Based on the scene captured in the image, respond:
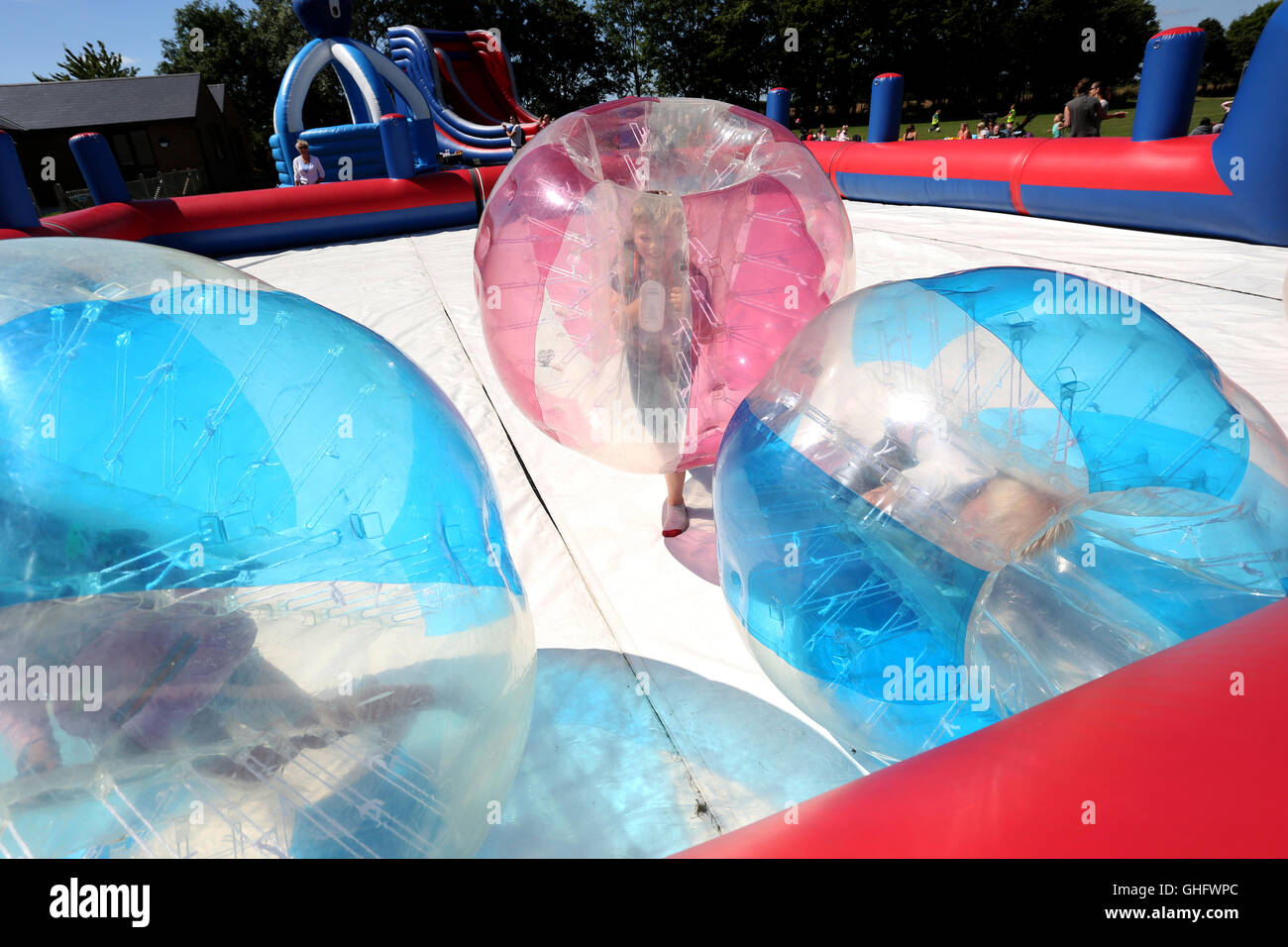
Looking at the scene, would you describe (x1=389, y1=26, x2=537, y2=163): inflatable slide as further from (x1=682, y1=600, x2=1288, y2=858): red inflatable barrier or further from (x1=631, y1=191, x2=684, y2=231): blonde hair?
(x1=682, y1=600, x2=1288, y2=858): red inflatable barrier

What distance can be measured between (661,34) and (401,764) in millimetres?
35609

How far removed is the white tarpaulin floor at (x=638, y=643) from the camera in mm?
1392

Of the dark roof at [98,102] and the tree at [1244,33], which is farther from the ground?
the tree at [1244,33]

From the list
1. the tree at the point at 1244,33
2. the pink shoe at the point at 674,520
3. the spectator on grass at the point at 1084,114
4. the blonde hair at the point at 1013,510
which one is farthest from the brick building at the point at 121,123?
the tree at the point at 1244,33

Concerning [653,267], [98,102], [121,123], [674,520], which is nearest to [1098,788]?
[653,267]

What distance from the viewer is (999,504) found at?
1.13 meters

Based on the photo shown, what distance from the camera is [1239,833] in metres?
0.59

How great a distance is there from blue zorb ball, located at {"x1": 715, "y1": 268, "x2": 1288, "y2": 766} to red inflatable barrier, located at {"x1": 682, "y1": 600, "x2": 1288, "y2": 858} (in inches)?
14.2

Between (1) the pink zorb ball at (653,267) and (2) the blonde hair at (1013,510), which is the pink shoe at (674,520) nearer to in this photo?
(1) the pink zorb ball at (653,267)

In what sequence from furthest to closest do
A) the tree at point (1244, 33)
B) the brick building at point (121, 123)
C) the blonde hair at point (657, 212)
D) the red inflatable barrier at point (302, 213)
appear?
the tree at point (1244, 33)
the brick building at point (121, 123)
the red inflatable barrier at point (302, 213)
the blonde hair at point (657, 212)

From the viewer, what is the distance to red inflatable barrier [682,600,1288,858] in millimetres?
602

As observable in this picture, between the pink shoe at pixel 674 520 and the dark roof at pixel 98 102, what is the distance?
84.5 ft
